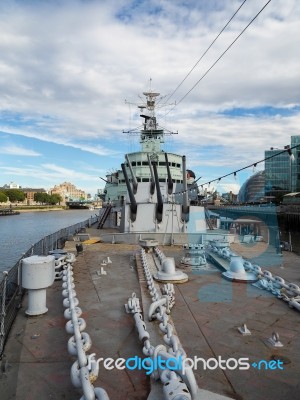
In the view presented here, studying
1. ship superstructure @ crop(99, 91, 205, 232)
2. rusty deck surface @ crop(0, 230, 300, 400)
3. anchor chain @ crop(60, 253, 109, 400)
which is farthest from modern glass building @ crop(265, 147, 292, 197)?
anchor chain @ crop(60, 253, 109, 400)

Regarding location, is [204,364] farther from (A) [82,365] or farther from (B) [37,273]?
(B) [37,273]

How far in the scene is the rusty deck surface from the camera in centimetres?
266

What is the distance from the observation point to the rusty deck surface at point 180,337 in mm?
2656

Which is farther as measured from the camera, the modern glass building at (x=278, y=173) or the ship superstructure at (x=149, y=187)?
the modern glass building at (x=278, y=173)

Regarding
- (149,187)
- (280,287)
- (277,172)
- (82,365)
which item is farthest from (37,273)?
(277,172)

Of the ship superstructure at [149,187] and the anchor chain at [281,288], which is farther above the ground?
the ship superstructure at [149,187]

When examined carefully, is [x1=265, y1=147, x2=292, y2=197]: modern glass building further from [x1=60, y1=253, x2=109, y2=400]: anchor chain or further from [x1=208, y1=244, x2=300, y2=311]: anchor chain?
[x1=60, y1=253, x2=109, y2=400]: anchor chain

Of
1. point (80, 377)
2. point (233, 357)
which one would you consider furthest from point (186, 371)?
point (233, 357)

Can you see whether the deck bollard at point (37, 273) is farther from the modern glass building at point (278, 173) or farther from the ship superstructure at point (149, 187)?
the modern glass building at point (278, 173)

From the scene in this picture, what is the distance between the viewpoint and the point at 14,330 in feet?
13.0

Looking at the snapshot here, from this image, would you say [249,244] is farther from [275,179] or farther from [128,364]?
[275,179]

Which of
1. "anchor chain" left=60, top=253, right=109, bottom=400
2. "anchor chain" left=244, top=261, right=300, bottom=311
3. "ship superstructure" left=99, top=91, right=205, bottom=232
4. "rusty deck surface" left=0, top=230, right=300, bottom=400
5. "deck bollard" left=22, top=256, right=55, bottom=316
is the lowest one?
"rusty deck surface" left=0, top=230, right=300, bottom=400

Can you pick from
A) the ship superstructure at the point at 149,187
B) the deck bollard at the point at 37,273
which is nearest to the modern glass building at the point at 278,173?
the ship superstructure at the point at 149,187

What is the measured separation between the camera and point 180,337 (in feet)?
11.7
